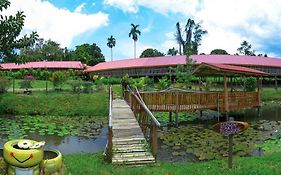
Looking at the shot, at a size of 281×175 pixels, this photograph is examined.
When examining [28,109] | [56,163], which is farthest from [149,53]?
[56,163]

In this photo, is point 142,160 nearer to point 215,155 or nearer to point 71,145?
point 215,155

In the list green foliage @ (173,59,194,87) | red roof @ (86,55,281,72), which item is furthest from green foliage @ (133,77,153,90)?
red roof @ (86,55,281,72)

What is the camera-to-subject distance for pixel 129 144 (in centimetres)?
1112

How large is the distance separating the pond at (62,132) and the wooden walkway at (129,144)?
5.24 feet

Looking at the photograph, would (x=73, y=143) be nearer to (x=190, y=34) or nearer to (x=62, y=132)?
(x=62, y=132)

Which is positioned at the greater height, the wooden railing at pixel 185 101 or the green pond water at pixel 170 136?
the wooden railing at pixel 185 101

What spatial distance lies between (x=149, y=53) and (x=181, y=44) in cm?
1321

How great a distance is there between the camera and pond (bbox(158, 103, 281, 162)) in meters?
12.9

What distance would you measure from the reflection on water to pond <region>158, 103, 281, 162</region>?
2681mm

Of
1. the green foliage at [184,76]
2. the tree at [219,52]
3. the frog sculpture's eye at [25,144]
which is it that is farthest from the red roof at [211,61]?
the frog sculpture's eye at [25,144]

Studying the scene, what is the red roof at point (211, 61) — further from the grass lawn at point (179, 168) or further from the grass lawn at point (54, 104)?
the grass lawn at point (179, 168)

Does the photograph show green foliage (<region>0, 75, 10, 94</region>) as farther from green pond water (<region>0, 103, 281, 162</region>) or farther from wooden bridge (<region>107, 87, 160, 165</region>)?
wooden bridge (<region>107, 87, 160, 165</region>)

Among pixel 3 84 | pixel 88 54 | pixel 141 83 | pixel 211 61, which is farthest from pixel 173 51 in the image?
pixel 3 84

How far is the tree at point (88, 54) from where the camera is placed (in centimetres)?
7375
